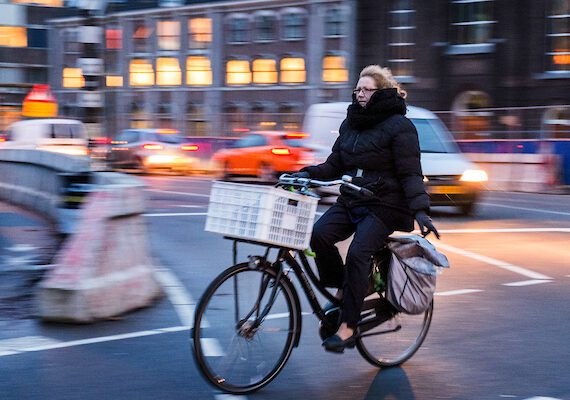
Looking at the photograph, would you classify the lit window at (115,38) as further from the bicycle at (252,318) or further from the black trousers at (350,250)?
the bicycle at (252,318)

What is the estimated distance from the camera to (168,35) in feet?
202

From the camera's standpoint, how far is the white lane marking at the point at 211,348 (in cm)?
512

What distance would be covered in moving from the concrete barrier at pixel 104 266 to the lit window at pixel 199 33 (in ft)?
171

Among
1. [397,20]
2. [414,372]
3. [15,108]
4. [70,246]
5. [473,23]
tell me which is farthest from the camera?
[15,108]

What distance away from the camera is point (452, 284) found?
30.9 feet

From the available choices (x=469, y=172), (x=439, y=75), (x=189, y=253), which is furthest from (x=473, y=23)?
(x=189, y=253)

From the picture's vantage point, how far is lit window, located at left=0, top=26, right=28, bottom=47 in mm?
71812

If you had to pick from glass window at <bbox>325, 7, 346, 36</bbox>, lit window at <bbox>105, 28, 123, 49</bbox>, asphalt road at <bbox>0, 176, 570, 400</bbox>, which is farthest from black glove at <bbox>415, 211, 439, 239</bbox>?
lit window at <bbox>105, 28, 123, 49</bbox>

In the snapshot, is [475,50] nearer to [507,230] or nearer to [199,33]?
[199,33]

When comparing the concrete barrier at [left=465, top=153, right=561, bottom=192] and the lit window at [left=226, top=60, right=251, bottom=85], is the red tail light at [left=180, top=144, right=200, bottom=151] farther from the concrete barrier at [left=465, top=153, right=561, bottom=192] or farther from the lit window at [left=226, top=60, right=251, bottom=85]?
the lit window at [left=226, top=60, right=251, bottom=85]

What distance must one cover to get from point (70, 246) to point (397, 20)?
126ft

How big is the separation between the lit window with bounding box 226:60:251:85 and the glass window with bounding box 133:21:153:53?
7.82 m

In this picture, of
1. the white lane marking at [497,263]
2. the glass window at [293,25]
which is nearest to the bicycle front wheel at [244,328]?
the white lane marking at [497,263]

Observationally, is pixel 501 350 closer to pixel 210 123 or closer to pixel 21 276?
pixel 21 276
